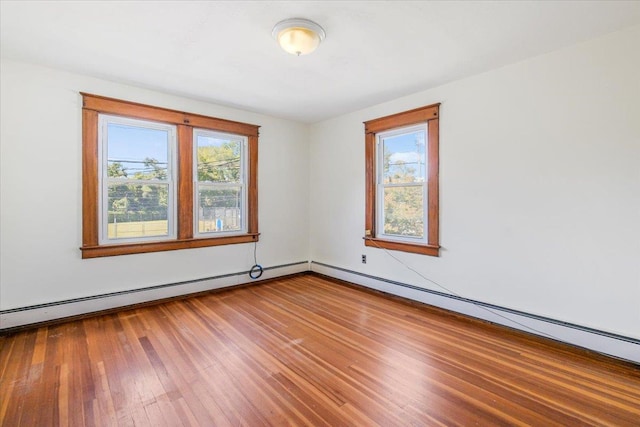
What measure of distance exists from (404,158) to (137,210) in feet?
11.1

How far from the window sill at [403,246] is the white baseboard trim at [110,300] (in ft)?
5.67

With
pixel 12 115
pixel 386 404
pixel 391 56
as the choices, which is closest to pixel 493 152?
pixel 391 56

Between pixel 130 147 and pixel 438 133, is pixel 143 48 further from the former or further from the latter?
Answer: pixel 438 133

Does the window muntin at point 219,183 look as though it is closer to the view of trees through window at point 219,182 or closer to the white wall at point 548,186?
the view of trees through window at point 219,182

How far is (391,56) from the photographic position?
9.20 ft

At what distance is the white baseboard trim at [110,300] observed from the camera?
296 centimetres

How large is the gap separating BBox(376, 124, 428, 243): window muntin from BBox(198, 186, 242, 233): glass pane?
2.08 m

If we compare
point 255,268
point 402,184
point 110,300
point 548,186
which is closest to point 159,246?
point 110,300

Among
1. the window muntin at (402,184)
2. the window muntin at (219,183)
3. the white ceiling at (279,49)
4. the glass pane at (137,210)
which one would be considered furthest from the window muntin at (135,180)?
the window muntin at (402,184)

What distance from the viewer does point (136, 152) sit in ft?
12.0

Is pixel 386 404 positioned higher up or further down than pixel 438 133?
further down

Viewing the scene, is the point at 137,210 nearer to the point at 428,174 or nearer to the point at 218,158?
the point at 218,158

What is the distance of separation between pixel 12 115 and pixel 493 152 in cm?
472

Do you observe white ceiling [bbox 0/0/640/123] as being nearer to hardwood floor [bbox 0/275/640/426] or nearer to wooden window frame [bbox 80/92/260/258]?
wooden window frame [bbox 80/92/260/258]
